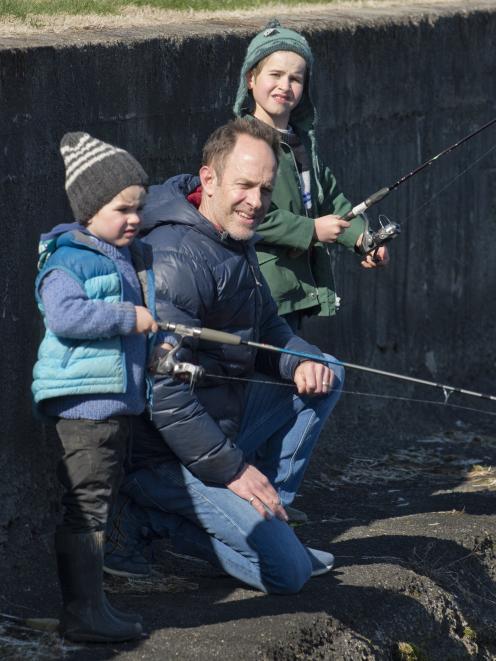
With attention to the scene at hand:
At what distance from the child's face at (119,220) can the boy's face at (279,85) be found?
4.91ft

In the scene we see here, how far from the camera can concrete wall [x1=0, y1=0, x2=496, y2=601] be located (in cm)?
523

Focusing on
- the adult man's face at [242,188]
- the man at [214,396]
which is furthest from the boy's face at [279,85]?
the adult man's face at [242,188]

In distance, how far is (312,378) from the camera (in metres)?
5.26

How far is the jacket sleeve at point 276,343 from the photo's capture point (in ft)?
17.6

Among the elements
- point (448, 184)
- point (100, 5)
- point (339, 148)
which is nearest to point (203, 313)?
point (100, 5)

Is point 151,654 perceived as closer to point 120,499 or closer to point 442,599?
point 120,499

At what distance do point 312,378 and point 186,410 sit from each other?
2.07ft

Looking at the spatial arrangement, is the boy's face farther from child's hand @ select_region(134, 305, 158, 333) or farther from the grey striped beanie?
child's hand @ select_region(134, 305, 158, 333)

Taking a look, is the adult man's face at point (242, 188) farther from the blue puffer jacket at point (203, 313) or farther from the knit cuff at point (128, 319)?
the knit cuff at point (128, 319)

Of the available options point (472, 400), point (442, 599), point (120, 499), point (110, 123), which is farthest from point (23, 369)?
point (472, 400)

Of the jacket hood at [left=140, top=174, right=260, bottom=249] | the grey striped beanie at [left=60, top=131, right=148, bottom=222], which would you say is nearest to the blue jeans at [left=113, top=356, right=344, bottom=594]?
the jacket hood at [left=140, top=174, right=260, bottom=249]

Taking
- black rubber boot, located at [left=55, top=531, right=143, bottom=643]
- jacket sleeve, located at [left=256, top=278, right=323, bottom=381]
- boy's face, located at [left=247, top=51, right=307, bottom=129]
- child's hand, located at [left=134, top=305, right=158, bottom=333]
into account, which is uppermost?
boy's face, located at [left=247, top=51, right=307, bottom=129]

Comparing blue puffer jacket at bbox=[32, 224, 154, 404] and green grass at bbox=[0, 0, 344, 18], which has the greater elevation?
green grass at bbox=[0, 0, 344, 18]

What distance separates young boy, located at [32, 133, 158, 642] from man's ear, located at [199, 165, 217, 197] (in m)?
0.64
